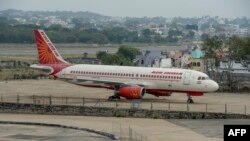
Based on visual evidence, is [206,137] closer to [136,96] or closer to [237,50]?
[136,96]

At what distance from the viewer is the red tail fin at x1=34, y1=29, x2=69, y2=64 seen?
69431 millimetres

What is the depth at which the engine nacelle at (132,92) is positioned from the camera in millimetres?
61156

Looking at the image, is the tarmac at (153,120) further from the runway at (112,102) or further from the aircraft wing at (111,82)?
the aircraft wing at (111,82)

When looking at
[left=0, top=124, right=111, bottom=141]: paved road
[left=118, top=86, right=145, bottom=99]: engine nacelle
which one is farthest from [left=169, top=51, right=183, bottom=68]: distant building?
[left=0, top=124, right=111, bottom=141]: paved road

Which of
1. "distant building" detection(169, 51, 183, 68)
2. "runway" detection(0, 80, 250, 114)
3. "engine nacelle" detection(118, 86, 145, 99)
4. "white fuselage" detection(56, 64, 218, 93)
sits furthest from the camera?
"distant building" detection(169, 51, 183, 68)

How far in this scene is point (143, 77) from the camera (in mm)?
62438

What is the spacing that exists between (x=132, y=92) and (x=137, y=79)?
1.96m

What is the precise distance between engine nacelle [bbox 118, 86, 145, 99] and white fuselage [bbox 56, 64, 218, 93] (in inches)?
39.5

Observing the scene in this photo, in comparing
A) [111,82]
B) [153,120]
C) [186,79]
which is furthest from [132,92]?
[153,120]

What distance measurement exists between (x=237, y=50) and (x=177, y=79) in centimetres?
1938

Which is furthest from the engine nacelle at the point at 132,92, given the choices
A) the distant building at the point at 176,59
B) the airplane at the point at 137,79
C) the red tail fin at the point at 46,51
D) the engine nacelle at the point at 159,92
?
the distant building at the point at 176,59

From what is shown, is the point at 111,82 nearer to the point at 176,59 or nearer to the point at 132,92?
the point at 132,92

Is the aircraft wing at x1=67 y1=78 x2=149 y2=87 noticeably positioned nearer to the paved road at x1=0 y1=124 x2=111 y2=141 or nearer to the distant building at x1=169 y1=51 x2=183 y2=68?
the paved road at x1=0 y1=124 x2=111 y2=141

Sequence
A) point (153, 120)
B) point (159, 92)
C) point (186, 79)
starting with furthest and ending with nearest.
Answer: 1. point (159, 92)
2. point (186, 79)
3. point (153, 120)
